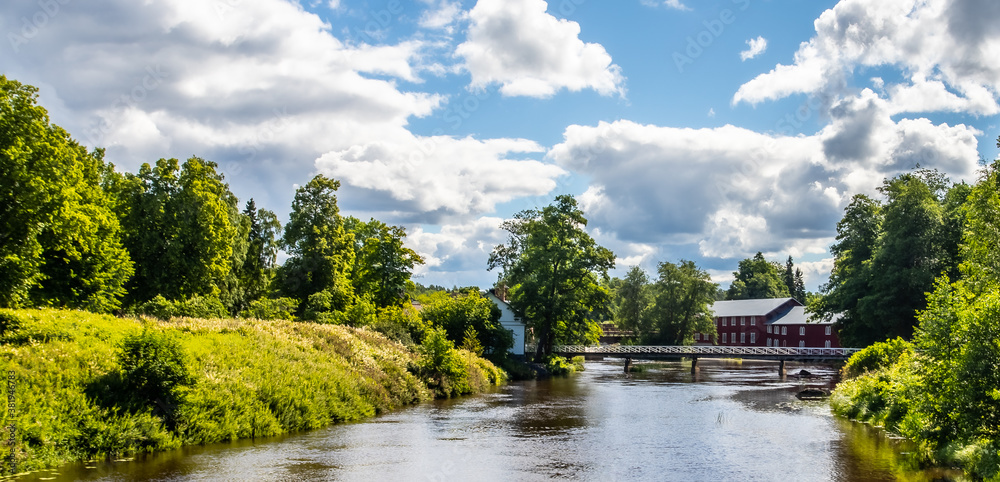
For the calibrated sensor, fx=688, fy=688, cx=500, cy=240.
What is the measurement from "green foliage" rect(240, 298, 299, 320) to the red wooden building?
66.8 meters

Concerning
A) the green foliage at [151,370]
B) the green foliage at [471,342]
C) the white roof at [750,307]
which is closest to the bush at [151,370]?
the green foliage at [151,370]

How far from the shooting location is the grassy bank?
55.1 feet

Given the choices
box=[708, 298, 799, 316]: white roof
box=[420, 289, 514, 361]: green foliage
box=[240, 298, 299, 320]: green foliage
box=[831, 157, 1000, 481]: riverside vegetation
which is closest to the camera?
box=[831, 157, 1000, 481]: riverside vegetation

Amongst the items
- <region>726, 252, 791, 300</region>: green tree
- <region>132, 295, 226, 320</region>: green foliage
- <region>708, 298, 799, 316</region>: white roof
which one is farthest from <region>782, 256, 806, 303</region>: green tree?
<region>132, 295, 226, 320</region>: green foliage

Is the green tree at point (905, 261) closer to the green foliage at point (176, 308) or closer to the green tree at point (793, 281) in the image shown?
the green foliage at point (176, 308)

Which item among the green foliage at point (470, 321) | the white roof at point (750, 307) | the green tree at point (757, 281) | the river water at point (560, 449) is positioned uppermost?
the green tree at point (757, 281)

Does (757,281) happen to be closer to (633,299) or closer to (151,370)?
(633,299)

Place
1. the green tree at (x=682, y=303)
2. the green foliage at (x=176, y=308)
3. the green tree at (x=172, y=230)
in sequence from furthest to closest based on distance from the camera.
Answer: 1. the green tree at (x=682, y=303)
2. the green tree at (x=172, y=230)
3. the green foliage at (x=176, y=308)

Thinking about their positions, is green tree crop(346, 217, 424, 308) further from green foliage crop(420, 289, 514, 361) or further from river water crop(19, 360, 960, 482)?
river water crop(19, 360, 960, 482)

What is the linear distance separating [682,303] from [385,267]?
1857 inches

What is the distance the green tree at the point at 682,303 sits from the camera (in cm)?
9081

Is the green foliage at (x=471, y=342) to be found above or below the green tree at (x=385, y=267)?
below

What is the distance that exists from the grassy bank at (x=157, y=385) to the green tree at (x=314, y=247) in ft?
72.3
